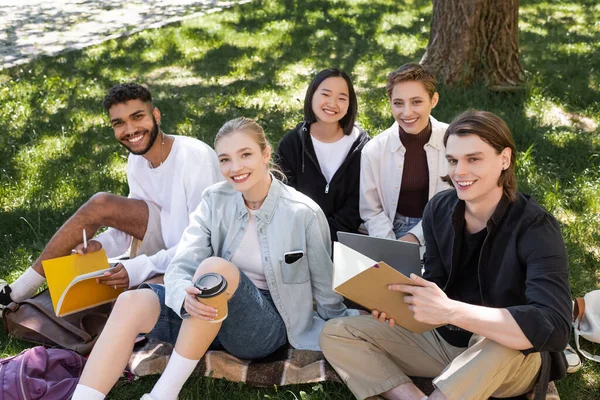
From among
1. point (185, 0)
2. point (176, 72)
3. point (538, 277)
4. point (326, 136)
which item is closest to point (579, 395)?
point (538, 277)

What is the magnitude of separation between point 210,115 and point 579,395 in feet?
14.3

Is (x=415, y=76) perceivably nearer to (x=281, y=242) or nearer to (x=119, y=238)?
(x=281, y=242)

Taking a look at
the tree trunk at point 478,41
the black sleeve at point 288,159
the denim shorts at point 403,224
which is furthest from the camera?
the tree trunk at point 478,41

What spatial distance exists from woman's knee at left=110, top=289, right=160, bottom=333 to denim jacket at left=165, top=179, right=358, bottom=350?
0.20 m

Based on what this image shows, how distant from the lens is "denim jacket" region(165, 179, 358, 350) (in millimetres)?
3236

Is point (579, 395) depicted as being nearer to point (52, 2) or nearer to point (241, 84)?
point (241, 84)

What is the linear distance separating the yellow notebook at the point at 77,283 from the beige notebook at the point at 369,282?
4.71 ft

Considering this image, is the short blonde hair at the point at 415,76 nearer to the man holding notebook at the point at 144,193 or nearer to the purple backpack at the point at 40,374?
the man holding notebook at the point at 144,193

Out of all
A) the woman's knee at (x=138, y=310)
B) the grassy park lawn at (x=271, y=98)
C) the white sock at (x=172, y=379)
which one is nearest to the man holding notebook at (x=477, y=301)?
the grassy park lawn at (x=271, y=98)

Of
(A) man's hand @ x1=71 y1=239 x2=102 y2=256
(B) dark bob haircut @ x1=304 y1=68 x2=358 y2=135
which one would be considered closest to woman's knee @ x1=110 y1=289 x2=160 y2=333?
(A) man's hand @ x1=71 y1=239 x2=102 y2=256

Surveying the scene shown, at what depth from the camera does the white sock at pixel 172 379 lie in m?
2.95

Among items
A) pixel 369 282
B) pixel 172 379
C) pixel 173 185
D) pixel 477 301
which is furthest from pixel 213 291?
pixel 173 185

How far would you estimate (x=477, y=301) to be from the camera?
288cm

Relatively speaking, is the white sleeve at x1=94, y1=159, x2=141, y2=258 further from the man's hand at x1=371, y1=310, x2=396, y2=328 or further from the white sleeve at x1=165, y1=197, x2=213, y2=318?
the man's hand at x1=371, y1=310, x2=396, y2=328
